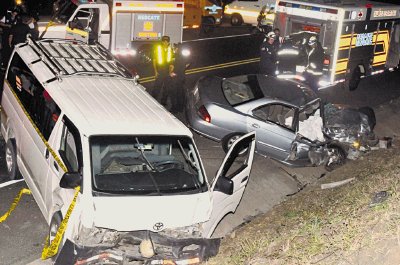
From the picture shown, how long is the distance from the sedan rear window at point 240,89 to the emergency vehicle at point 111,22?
474 centimetres

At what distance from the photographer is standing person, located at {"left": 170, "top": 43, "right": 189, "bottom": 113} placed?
489 inches

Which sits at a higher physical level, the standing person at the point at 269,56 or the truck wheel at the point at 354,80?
the standing person at the point at 269,56

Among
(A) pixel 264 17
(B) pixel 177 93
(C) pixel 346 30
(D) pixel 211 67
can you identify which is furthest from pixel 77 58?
(A) pixel 264 17

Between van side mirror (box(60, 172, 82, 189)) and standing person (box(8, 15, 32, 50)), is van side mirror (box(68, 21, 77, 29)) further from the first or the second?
van side mirror (box(60, 172, 82, 189))

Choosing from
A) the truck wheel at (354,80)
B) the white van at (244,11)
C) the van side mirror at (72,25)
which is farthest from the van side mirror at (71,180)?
the white van at (244,11)

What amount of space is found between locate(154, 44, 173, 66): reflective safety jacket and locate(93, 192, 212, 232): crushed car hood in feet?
20.5

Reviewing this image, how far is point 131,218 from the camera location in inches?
233

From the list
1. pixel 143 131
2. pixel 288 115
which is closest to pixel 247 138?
pixel 143 131

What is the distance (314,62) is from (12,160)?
871 cm

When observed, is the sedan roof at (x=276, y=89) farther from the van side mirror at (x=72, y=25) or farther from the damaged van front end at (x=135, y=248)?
the van side mirror at (x=72, y=25)

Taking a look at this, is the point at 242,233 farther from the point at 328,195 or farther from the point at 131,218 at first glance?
the point at 131,218

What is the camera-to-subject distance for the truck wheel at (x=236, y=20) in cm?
2522

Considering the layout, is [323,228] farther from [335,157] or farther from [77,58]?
[335,157]

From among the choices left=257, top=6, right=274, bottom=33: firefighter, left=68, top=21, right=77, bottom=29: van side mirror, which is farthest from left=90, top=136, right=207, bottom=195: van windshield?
left=257, top=6, right=274, bottom=33: firefighter
